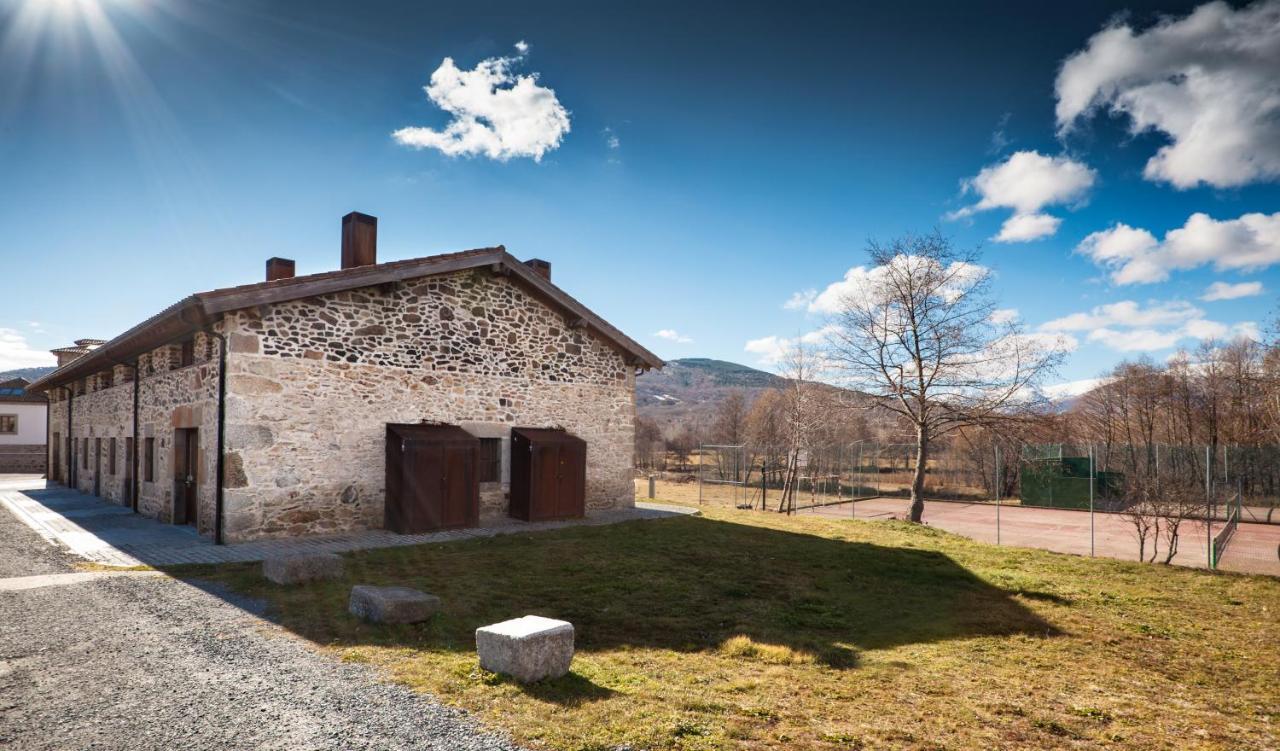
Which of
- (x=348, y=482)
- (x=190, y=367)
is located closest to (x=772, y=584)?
(x=348, y=482)

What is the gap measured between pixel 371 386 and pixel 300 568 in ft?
16.1

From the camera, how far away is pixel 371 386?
11.9 metres

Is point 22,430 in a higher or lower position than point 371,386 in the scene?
lower

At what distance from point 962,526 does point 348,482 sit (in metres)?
17.2

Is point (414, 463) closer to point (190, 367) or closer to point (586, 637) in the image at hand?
point (190, 367)

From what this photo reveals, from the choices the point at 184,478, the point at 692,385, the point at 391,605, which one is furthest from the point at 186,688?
the point at 692,385

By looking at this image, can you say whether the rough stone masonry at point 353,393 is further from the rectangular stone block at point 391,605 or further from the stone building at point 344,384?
the rectangular stone block at point 391,605

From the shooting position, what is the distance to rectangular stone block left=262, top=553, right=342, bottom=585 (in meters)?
7.53

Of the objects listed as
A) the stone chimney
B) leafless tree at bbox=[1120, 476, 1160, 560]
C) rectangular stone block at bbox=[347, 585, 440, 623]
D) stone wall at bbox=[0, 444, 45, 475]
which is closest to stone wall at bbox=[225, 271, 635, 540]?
rectangular stone block at bbox=[347, 585, 440, 623]

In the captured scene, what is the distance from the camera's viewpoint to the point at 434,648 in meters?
5.43

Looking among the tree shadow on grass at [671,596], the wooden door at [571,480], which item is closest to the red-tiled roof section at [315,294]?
the wooden door at [571,480]

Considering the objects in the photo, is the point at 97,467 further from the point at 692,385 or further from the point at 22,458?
the point at 692,385

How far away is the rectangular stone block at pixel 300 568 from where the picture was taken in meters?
7.53

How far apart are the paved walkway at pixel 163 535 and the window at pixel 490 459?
3.05ft
